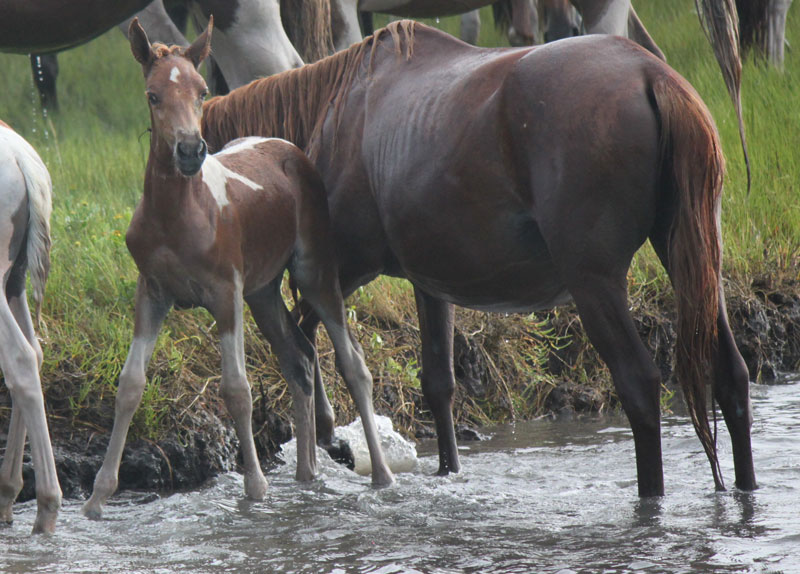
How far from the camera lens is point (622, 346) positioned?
367cm

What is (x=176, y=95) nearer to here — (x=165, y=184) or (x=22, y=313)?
(x=165, y=184)

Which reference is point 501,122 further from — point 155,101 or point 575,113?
point 155,101

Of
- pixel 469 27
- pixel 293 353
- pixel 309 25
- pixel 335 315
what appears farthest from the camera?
pixel 469 27

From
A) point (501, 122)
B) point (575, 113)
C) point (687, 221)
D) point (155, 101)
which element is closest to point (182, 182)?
point (155, 101)

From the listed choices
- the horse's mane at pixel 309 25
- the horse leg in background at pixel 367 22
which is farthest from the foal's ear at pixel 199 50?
the horse leg in background at pixel 367 22

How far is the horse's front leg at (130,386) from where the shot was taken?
396 centimetres

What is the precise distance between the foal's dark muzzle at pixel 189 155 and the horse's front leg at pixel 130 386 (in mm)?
590

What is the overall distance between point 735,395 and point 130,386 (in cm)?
210

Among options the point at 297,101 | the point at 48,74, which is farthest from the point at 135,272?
the point at 48,74

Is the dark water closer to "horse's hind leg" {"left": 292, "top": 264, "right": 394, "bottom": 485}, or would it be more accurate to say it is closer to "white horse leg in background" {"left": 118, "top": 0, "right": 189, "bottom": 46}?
"horse's hind leg" {"left": 292, "top": 264, "right": 394, "bottom": 485}

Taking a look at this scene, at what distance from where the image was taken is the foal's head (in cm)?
366

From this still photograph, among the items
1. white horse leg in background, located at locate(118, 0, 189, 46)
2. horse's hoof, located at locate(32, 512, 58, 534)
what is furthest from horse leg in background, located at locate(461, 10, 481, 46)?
horse's hoof, located at locate(32, 512, 58, 534)

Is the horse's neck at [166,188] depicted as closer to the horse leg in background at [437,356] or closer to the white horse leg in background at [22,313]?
the white horse leg in background at [22,313]

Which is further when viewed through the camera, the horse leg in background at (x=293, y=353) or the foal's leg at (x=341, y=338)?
the horse leg in background at (x=293, y=353)
